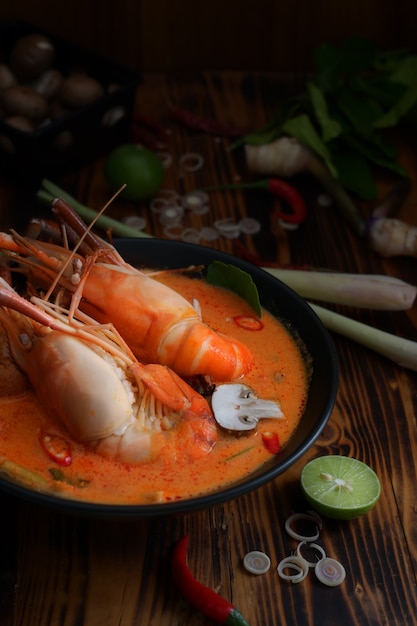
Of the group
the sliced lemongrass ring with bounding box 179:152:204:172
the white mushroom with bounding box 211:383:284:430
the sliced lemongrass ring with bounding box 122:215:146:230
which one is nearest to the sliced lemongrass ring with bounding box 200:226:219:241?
the sliced lemongrass ring with bounding box 122:215:146:230

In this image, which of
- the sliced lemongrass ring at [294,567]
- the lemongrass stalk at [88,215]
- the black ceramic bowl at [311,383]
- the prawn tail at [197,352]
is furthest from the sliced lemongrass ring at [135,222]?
the sliced lemongrass ring at [294,567]

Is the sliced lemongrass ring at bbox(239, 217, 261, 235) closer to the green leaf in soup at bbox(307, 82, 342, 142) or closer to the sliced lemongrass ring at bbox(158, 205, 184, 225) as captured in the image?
the sliced lemongrass ring at bbox(158, 205, 184, 225)

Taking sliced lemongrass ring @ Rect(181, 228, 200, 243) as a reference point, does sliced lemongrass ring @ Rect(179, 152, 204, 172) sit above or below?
above

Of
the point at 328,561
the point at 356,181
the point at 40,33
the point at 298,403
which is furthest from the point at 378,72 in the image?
the point at 328,561

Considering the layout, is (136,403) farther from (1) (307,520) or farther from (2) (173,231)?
(2) (173,231)

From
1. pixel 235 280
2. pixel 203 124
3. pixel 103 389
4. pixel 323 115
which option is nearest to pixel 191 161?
pixel 203 124

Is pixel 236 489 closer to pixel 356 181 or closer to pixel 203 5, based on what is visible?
pixel 356 181
